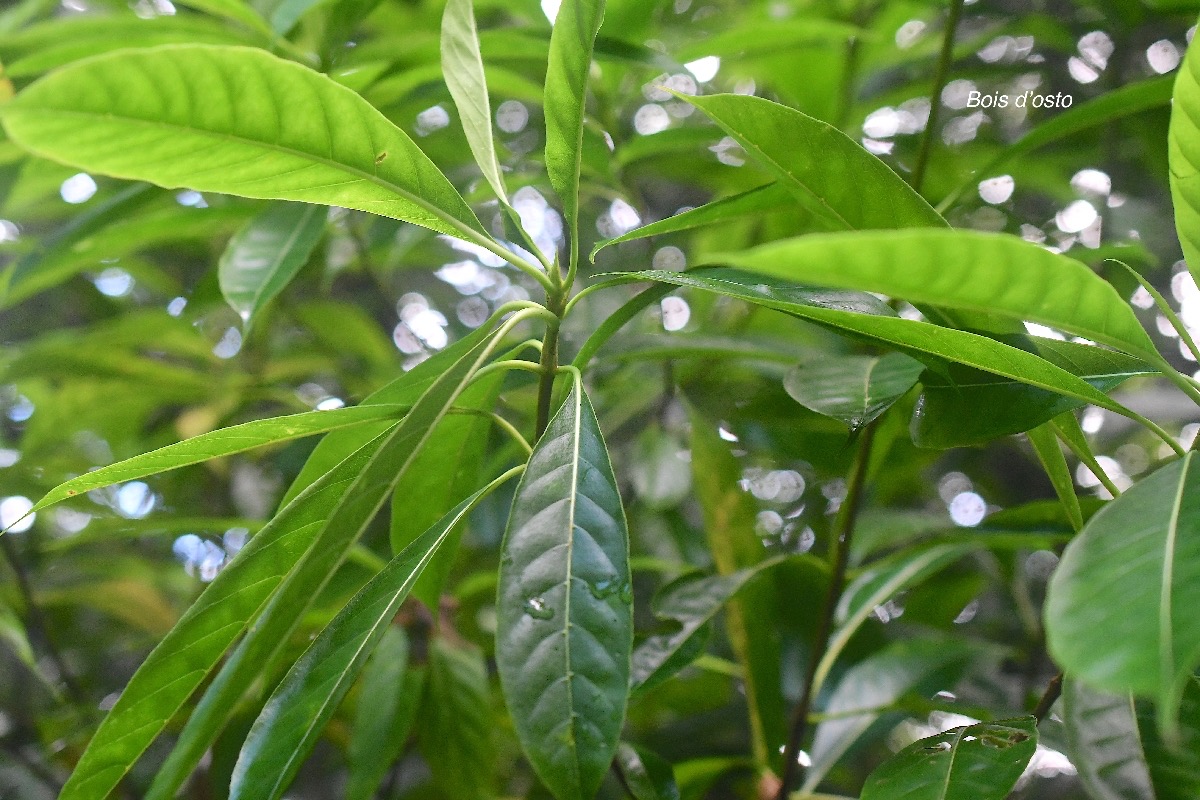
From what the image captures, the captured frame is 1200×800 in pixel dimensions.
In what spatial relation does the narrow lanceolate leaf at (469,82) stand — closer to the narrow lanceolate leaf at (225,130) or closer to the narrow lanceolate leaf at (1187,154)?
the narrow lanceolate leaf at (225,130)

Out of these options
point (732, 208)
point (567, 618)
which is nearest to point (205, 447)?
point (567, 618)

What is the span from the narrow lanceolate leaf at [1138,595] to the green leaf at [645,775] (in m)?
0.39

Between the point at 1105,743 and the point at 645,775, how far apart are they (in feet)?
1.10

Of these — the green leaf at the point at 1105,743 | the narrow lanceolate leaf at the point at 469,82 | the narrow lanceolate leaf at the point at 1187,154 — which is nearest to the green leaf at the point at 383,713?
the narrow lanceolate leaf at the point at 469,82

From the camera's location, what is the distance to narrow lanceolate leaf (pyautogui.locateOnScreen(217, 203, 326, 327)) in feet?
2.64

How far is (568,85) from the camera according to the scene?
559 millimetres

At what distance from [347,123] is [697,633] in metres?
0.52

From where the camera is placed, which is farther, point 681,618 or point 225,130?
point 681,618

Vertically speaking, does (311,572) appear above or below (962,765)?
above

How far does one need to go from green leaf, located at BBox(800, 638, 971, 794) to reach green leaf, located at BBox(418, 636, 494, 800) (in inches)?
15.2

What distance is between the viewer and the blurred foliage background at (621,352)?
1007mm

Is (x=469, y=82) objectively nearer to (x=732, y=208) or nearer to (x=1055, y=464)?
(x=732, y=208)

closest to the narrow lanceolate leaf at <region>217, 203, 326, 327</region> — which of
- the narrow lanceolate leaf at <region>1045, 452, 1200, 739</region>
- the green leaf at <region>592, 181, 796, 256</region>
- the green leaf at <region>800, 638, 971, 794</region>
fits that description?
the green leaf at <region>592, 181, 796, 256</region>

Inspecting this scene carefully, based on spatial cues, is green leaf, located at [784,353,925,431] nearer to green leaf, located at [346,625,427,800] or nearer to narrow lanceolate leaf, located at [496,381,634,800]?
narrow lanceolate leaf, located at [496,381,634,800]
